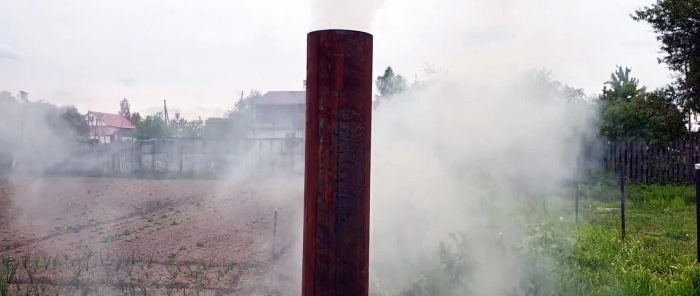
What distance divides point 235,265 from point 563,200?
20.8 ft

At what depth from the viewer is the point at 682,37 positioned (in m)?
13.8

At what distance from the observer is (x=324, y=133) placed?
1.84 m

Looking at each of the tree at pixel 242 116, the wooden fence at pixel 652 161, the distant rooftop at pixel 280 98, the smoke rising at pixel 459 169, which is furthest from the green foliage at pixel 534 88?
the distant rooftop at pixel 280 98

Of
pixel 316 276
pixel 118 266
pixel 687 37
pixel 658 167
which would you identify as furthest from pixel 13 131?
pixel 687 37

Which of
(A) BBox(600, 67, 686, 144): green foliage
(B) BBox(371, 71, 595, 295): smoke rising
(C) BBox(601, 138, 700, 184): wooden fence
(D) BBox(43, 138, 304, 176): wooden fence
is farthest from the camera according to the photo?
(D) BBox(43, 138, 304, 176): wooden fence

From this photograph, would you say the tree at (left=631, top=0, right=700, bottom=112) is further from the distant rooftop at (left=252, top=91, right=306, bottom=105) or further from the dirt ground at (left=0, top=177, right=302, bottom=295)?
the distant rooftop at (left=252, top=91, right=306, bottom=105)

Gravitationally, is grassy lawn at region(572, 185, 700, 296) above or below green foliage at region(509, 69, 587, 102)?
below

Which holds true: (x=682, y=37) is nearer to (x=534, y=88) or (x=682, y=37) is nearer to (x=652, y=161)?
(x=652, y=161)

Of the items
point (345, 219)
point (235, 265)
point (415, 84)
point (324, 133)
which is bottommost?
point (235, 265)

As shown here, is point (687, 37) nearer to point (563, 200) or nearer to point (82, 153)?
point (563, 200)

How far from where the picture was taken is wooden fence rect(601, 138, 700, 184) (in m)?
13.3

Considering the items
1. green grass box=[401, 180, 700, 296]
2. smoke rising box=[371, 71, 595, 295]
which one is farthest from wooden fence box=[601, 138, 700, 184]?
smoke rising box=[371, 71, 595, 295]

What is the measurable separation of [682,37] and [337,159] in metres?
14.7

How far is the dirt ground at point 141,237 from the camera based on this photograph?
5074mm
